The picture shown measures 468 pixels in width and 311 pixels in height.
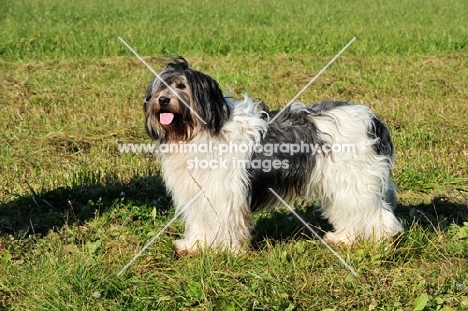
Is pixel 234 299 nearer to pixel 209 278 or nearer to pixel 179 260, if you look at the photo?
pixel 209 278

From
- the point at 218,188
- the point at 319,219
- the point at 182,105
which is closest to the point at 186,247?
the point at 218,188

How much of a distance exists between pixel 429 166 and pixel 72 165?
12.3ft

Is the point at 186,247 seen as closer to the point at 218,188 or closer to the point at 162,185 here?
the point at 218,188

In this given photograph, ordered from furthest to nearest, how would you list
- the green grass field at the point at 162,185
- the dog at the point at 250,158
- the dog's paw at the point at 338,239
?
1. the dog's paw at the point at 338,239
2. the dog at the point at 250,158
3. the green grass field at the point at 162,185

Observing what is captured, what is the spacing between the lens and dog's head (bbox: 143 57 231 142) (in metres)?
4.71

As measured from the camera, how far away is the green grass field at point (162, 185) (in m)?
4.30

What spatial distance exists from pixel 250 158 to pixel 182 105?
25.6 inches

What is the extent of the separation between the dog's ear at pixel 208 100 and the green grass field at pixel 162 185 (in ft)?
3.12

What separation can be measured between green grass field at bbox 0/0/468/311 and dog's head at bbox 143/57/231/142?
2.88 ft

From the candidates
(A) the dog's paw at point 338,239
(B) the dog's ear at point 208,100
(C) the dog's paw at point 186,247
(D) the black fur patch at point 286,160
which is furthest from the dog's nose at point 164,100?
(A) the dog's paw at point 338,239

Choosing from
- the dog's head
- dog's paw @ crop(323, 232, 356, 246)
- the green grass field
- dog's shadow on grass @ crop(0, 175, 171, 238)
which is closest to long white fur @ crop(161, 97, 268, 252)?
the dog's head

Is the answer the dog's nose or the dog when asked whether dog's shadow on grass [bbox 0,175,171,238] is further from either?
the dog's nose

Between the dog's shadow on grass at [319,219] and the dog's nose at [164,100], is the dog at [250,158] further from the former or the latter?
the dog's shadow on grass at [319,219]

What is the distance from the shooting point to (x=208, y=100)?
479cm
